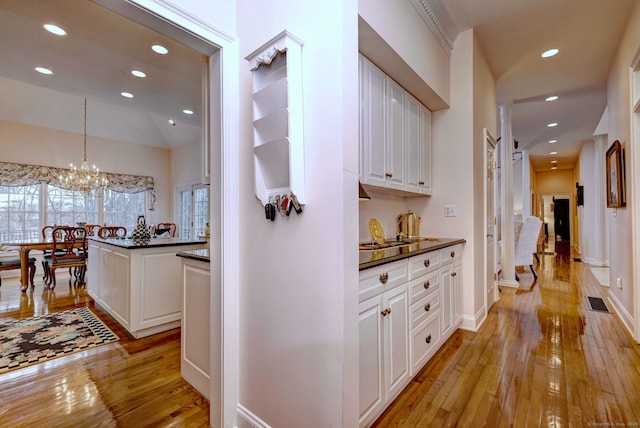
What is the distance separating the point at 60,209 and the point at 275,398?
24.7 ft

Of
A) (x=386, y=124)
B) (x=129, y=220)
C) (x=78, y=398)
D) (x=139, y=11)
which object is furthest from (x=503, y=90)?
(x=129, y=220)

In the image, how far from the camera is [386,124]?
2359 mm

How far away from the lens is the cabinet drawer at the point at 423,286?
1916 mm

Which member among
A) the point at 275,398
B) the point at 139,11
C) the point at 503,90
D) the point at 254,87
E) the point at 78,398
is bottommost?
the point at 78,398

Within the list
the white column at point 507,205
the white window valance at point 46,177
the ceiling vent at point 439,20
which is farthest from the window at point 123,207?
the white column at point 507,205

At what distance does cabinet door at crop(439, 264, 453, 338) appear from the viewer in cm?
241

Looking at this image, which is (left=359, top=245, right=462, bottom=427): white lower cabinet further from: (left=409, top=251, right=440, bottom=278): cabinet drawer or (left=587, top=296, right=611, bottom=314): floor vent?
(left=587, top=296, right=611, bottom=314): floor vent

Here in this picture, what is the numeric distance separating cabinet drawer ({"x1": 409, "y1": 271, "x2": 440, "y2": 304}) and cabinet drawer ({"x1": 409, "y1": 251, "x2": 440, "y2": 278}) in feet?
0.13

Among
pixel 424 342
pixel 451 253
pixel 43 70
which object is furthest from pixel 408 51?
pixel 43 70

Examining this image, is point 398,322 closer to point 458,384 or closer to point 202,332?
point 458,384

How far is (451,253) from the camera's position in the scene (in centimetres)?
261

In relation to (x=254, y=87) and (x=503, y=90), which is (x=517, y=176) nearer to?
(x=503, y=90)

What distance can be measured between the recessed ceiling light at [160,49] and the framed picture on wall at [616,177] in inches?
178

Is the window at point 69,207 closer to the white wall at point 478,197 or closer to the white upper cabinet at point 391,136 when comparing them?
the white upper cabinet at point 391,136
